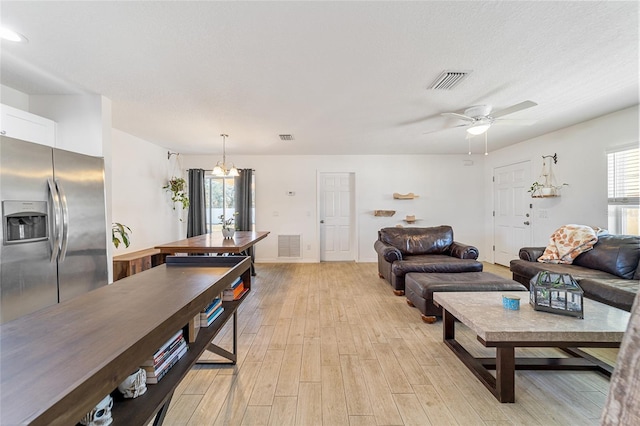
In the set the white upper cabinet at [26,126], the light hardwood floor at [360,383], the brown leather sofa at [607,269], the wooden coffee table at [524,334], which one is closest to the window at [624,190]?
the brown leather sofa at [607,269]

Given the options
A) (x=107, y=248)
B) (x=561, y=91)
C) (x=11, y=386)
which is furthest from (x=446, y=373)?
(x=107, y=248)

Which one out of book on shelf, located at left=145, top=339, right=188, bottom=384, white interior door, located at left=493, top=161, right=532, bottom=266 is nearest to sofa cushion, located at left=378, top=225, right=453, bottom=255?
white interior door, located at left=493, top=161, right=532, bottom=266

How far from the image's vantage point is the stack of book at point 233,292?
198 cm

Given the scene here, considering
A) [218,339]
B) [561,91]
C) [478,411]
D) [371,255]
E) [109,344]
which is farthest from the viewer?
[371,255]

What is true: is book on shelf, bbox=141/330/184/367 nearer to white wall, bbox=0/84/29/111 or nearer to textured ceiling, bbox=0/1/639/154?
textured ceiling, bbox=0/1/639/154

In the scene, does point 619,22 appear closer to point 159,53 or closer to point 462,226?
point 159,53

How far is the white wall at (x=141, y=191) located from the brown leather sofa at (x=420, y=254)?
4.18 meters

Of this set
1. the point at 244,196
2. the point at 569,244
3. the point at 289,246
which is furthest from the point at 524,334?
the point at 244,196

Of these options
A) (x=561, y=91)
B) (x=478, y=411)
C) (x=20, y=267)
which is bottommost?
(x=478, y=411)

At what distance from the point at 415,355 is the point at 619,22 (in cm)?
279

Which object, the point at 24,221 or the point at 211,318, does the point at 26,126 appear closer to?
the point at 24,221

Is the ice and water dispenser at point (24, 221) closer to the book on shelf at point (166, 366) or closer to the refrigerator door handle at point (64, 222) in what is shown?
the refrigerator door handle at point (64, 222)

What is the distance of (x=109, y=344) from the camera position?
2.66ft

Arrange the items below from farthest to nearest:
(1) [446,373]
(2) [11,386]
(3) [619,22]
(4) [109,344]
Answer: (1) [446,373]
(3) [619,22]
(4) [109,344]
(2) [11,386]
